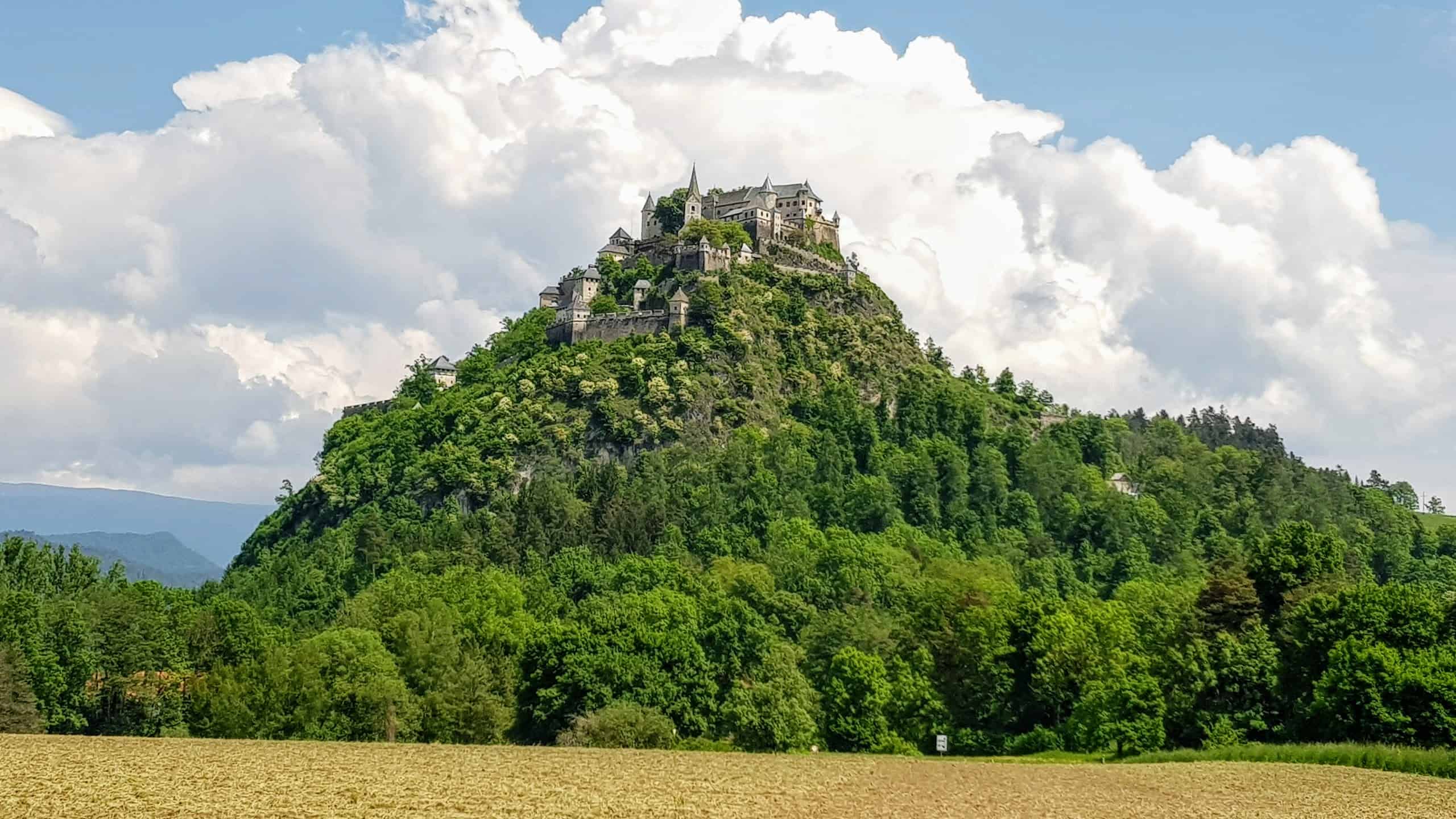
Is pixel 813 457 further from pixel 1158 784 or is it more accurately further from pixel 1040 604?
pixel 1158 784

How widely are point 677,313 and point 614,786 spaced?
438 feet

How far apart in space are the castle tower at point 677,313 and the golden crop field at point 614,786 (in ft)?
389

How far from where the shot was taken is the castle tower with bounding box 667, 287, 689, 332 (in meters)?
181

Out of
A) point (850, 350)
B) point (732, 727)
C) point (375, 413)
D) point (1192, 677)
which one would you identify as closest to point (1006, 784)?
point (1192, 677)

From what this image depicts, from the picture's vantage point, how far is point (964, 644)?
3723 inches

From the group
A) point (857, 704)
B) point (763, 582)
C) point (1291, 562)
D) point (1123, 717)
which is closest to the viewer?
point (1123, 717)

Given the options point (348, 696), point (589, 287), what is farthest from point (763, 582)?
point (589, 287)

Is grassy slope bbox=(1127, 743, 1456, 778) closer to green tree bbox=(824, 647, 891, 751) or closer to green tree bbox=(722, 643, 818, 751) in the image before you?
green tree bbox=(824, 647, 891, 751)

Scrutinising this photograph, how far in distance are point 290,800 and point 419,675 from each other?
1748 inches

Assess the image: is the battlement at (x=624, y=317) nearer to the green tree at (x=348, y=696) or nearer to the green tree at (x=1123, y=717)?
the green tree at (x=348, y=696)

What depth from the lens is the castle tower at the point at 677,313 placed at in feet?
594

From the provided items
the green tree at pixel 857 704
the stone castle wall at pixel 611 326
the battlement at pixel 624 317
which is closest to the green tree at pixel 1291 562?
the green tree at pixel 857 704

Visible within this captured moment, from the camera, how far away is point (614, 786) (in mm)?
50375

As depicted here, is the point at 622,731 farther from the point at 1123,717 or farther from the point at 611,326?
the point at 611,326
